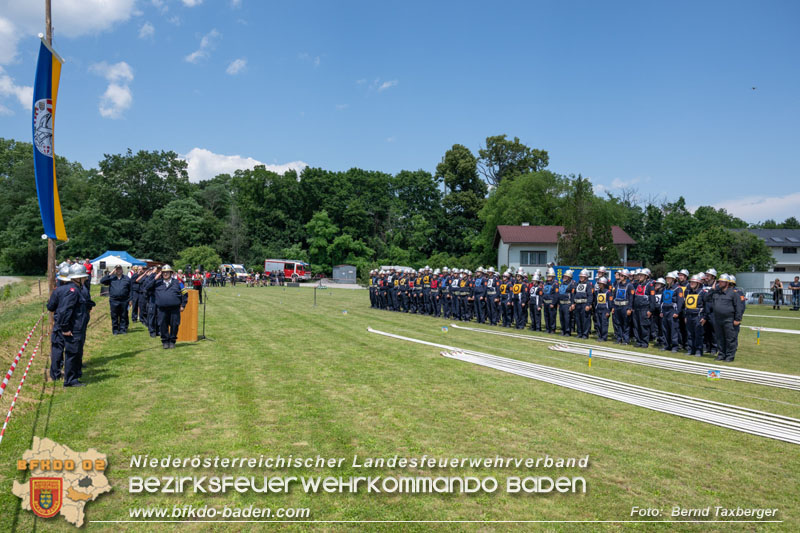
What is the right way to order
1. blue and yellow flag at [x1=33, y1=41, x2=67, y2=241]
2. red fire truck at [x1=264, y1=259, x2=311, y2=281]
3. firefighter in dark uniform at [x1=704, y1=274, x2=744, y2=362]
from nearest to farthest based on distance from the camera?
1. blue and yellow flag at [x1=33, y1=41, x2=67, y2=241]
2. firefighter in dark uniform at [x1=704, y1=274, x2=744, y2=362]
3. red fire truck at [x1=264, y1=259, x2=311, y2=281]

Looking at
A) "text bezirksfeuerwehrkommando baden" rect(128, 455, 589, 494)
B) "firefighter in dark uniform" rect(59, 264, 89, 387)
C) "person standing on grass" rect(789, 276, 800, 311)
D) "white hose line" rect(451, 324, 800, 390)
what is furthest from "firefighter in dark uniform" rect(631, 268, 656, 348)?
"person standing on grass" rect(789, 276, 800, 311)

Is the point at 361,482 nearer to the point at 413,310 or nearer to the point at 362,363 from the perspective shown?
the point at 362,363

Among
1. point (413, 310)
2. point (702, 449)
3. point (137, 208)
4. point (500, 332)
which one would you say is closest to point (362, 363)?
point (702, 449)

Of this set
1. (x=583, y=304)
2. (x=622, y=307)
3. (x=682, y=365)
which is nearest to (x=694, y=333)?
(x=622, y=307)

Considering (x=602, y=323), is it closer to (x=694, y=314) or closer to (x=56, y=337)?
(x=694, y=314)

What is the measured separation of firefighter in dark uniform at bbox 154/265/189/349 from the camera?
1152cm

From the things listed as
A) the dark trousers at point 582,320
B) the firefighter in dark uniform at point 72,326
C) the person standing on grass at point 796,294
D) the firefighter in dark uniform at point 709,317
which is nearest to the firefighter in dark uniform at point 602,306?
the dark trousers at point 582,320

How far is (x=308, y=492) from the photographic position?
15.1 feet

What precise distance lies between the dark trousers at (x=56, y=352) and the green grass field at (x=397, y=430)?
0.93 feet

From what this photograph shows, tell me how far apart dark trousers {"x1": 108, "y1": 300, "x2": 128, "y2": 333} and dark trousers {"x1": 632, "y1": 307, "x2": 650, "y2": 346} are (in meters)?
15.0

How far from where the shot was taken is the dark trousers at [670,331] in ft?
45.1

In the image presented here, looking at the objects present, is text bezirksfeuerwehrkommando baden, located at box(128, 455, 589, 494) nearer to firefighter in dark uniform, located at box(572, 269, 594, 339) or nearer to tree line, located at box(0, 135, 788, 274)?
firefighter in dark uniform, located at box(572, 269, 594, 339)

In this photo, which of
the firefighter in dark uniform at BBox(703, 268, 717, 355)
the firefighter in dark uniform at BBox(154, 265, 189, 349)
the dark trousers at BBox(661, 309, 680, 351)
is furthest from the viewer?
the dark trousers at BBox(661, 309, 680, 351)

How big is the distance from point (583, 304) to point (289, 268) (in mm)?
50984
